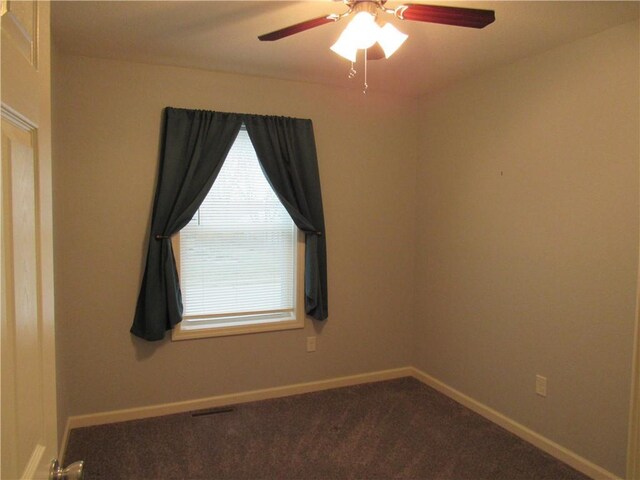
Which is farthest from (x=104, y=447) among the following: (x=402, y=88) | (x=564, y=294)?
(x=402, y=88)

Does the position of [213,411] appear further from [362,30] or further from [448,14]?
[448,14]

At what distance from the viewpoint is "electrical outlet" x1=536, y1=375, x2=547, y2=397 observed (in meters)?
2.72

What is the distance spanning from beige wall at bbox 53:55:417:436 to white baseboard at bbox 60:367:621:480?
0.05 metres

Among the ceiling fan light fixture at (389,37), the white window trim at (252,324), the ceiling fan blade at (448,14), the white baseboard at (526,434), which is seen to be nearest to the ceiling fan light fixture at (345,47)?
the ceiling fan light fixture at (389,37)

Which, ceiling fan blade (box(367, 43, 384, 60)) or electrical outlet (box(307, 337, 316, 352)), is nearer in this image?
ceiling fan blade (box(367, 43, 384, 60))

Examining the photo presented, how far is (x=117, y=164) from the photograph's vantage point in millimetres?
2955

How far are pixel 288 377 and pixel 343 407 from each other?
52cm

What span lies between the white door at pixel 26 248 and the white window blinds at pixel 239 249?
225 cm

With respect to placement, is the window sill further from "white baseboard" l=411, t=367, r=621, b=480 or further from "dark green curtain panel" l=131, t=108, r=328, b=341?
"white baseboard" l=411, t=367, r=621, b=480

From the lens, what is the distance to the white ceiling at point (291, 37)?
6.93 feet

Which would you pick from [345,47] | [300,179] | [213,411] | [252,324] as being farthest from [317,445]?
[345,47]

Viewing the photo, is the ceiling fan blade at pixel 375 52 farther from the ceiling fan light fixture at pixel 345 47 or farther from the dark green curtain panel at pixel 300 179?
the dark green curtain panel at pixel 300 179

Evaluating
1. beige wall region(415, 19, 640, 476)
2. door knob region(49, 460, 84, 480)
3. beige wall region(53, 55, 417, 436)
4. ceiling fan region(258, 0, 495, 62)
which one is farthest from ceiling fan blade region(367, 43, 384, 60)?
door knob region(49, 460, 84, 480)

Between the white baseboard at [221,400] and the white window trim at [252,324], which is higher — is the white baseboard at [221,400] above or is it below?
below
